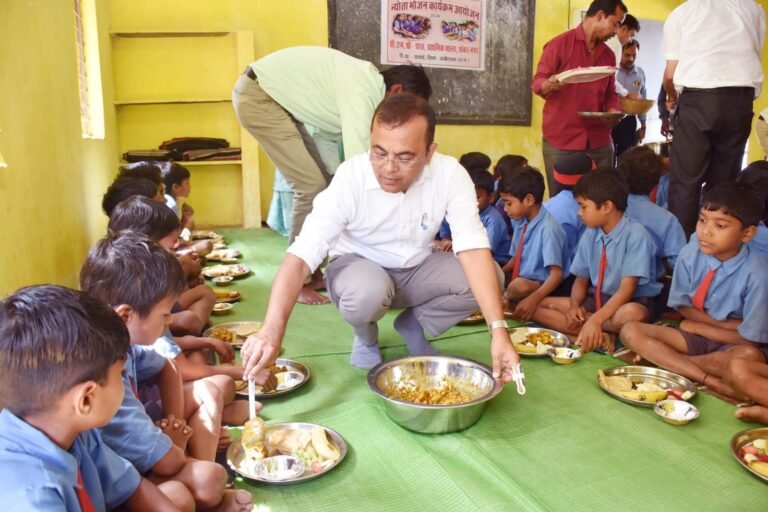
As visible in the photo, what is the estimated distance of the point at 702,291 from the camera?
→ 246 centimetres

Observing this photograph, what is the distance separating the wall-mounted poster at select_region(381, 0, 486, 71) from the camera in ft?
20.4

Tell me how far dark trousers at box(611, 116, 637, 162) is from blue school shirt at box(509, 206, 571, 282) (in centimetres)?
302

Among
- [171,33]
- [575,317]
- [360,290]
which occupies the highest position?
[171,33]

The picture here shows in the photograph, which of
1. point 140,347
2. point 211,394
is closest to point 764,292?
point 211,394

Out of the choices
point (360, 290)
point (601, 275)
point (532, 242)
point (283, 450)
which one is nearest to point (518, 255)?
point (532, 242)

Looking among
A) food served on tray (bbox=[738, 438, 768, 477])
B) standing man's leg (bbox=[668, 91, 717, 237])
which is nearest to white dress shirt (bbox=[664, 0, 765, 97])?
standing man's leg (bbox=[668, 91, 717, 237])

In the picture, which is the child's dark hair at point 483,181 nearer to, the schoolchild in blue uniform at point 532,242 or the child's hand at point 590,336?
the schoolchild in blue uniform at point 532,242

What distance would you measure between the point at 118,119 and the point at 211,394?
15.6ft

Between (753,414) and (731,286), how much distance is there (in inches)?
24.4

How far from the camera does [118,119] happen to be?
5770mm

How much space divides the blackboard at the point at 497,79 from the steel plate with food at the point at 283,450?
5143 millimetres

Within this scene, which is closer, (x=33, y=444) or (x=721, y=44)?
(x=33, y=444)

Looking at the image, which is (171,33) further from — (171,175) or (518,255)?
(518,255)

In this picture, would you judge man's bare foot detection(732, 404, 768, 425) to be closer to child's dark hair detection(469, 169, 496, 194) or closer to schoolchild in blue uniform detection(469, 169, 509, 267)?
schoolchild in blue uniform detection(469, 169, 509, 267)
